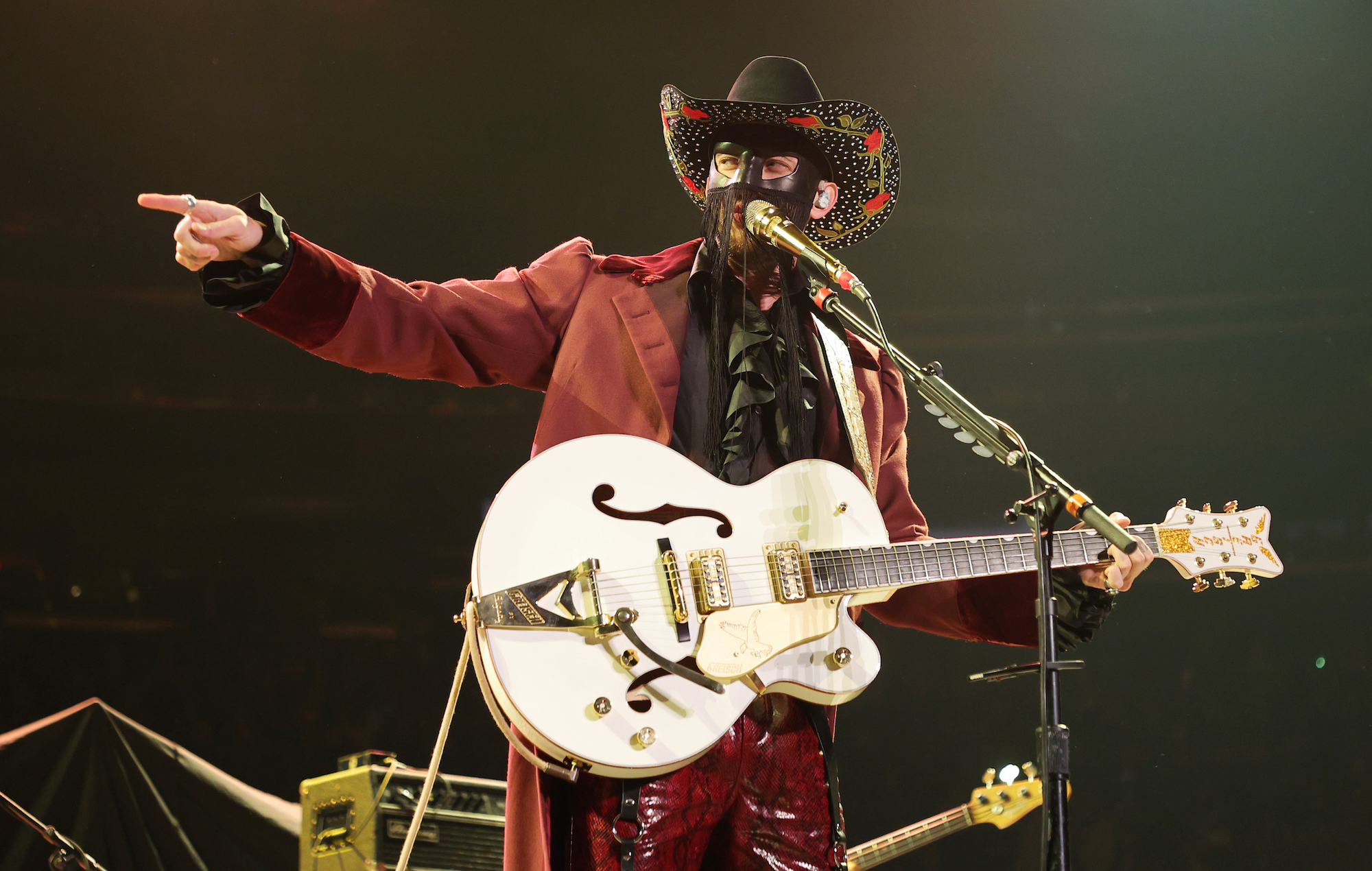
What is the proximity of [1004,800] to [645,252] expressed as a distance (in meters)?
2.63

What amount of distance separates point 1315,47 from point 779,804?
4492mm

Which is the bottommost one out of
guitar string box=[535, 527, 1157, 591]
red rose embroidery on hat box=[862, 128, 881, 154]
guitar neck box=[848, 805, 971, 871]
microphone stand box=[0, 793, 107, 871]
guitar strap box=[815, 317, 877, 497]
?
guitar neck box=[848, 805, 971, 871]

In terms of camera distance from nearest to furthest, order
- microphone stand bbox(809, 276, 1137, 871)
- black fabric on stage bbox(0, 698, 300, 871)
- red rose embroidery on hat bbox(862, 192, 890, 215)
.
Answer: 1. microphone stand bbox(809, 276, 1137, 871)
2. red rose embroidery on hat bbox(862, 192, 890, 215)
3. black fabric on stage bbox(0, 698, 300, 871)

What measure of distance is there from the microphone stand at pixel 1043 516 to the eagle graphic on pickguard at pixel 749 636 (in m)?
0.42

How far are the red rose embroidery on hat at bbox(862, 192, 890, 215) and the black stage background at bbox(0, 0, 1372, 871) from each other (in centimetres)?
138

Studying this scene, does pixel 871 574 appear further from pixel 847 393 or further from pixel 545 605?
pixel 545 605

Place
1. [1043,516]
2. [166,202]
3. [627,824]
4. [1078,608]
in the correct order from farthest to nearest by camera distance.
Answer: [1078,608]
[627,824]
[1043,516]
[166,202]

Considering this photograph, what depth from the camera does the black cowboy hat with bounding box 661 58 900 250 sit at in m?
2.39

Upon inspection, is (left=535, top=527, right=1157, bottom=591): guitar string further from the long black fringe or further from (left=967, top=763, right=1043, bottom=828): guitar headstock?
(left=967, top=763, right=1043, bottom=828): guitar headstock

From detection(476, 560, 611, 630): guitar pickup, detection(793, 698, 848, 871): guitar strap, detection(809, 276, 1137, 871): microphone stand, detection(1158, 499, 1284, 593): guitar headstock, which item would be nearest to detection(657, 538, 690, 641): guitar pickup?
detection(476, 560, 611, 630): guitar pickup

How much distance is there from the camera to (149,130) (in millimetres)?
3412

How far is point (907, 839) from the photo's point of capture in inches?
138

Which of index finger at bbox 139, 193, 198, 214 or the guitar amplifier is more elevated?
index finger at bbox 139, 193, 198, 214

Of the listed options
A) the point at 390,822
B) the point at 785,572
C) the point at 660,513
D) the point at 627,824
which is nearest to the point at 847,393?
the point at 785,572
